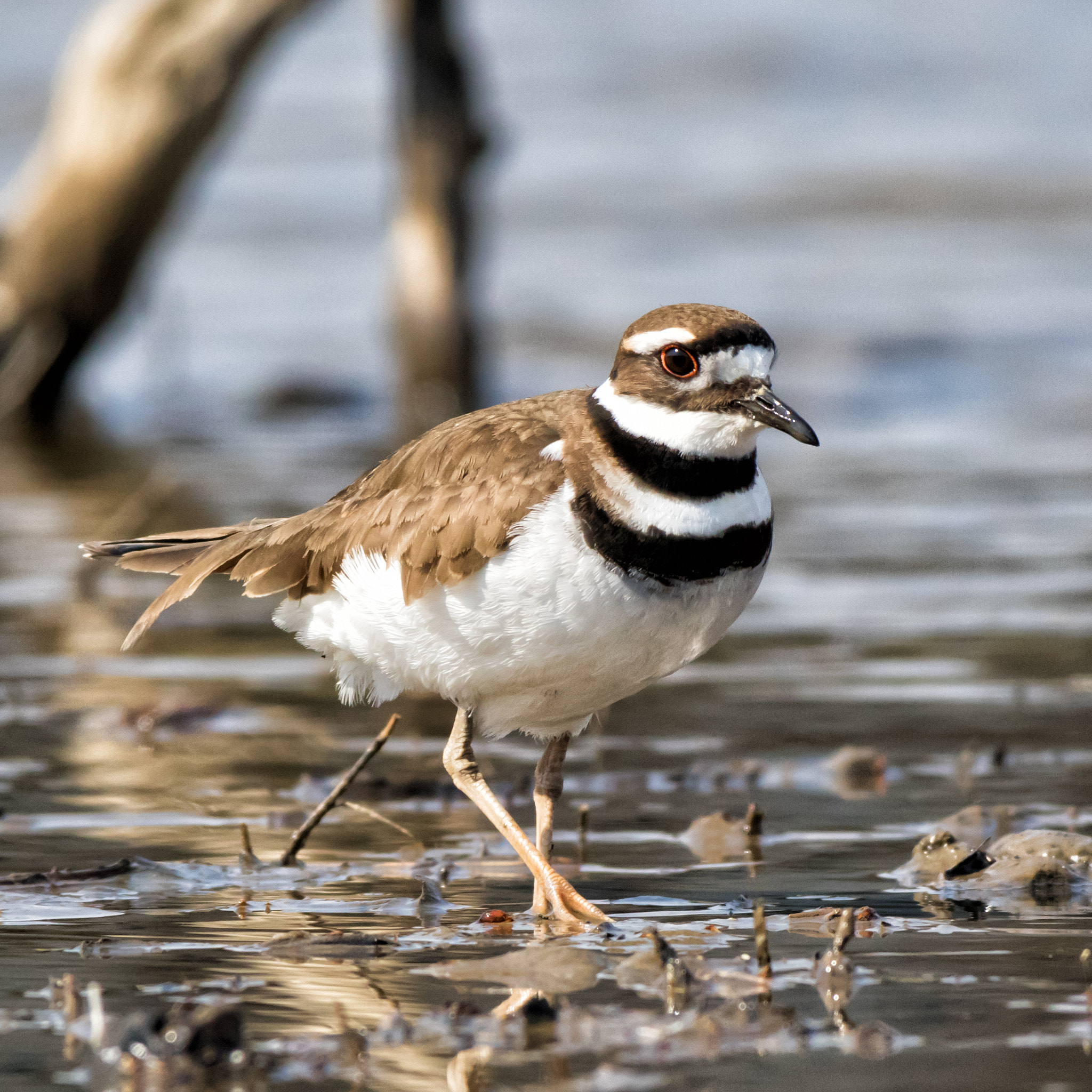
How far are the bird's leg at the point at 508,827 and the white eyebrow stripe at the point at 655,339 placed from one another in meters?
1.05

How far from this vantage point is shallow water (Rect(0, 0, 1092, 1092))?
3529 mm

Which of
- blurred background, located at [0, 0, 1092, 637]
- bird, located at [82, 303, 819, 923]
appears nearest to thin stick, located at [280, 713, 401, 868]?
bird, located at [82, 303, 819, 923]

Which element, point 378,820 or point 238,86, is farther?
point 238,86

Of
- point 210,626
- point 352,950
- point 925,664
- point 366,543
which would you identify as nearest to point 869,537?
point 925,664

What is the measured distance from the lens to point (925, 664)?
736cm

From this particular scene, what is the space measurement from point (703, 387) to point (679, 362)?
0.09 meters

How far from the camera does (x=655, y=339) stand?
15.0 feet

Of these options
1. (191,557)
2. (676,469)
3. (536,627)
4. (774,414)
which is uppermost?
(774,414)

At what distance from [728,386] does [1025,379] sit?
1353 cm

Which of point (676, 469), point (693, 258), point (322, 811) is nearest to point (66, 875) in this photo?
point (322, 811)

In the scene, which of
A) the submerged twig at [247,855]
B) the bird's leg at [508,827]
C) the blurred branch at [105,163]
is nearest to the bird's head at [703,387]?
the bird's leg at [508,827]

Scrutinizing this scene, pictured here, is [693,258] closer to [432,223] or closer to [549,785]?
[432,223]

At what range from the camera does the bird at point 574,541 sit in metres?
4.41

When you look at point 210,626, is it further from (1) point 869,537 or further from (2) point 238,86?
(2) point 238,86
